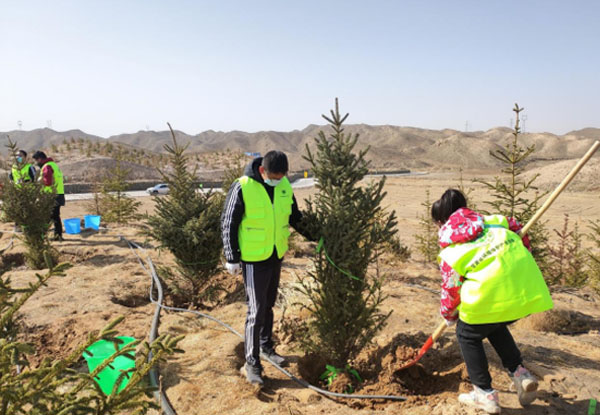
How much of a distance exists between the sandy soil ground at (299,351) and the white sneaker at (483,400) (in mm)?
72

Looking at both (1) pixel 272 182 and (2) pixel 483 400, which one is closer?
(2) pixel 483 400

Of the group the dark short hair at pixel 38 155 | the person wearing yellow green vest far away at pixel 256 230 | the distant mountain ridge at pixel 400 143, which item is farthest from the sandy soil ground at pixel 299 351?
the distant mountain ridge at pixel 400 143

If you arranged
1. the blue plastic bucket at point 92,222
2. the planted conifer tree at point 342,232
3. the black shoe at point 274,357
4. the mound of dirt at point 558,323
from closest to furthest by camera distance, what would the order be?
the planted conifer tree at point 342,232 < the black shoe at point 274,357 < the mound of dirt at point 558,323 < the blue plastic bucket at point 92,222

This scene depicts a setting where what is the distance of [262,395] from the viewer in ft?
11.2

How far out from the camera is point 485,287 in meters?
2.61

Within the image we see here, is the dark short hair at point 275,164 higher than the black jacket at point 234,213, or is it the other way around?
the dark short hair at point 275,164

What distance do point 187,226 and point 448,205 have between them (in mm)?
3669

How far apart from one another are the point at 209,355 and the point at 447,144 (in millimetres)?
102288

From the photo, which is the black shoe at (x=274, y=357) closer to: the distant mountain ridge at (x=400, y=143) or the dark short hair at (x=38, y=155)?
the dark short hair at (x=38, y=155)

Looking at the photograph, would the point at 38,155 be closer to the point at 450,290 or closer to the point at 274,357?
the point at 274,357

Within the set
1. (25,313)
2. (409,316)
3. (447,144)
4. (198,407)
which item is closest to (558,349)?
(409,316)

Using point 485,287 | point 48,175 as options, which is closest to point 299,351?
point 485,287

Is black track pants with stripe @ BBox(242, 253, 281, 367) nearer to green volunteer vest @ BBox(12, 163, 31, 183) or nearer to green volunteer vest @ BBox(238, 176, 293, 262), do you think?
green volunteer vest @ BBox(238, 176, 293, 262)

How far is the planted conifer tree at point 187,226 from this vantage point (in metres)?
5.35
